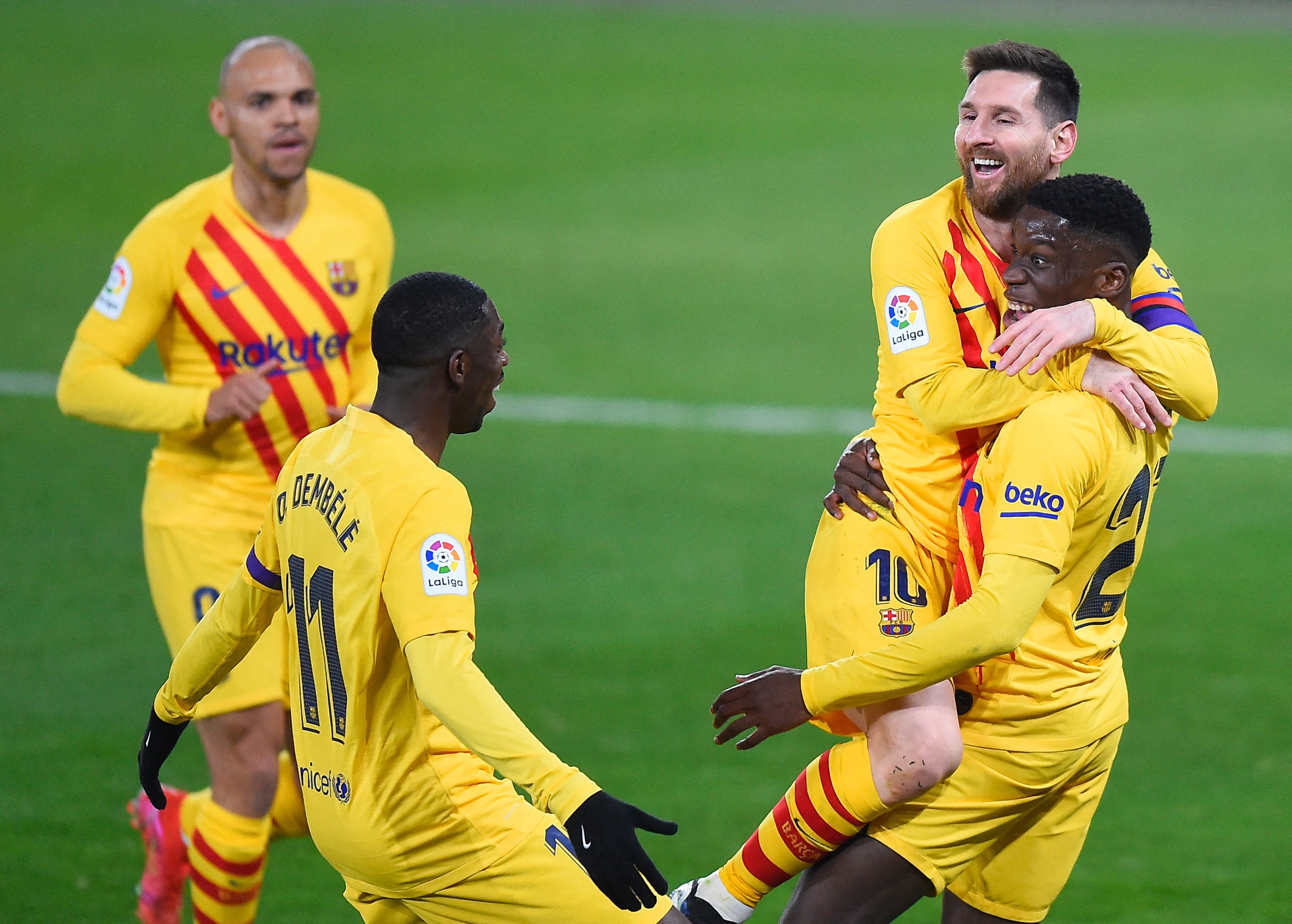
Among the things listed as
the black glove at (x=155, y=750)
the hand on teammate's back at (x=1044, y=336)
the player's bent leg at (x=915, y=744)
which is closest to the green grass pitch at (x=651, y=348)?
the black glove at (x=155, y=750)

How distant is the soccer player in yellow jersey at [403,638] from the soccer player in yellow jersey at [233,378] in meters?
1.47

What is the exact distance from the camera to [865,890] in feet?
14.0

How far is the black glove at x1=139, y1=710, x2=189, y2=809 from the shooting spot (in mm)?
4180

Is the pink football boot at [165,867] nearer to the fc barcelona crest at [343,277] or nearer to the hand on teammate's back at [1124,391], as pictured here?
the fc barcelona crest at [343,277]

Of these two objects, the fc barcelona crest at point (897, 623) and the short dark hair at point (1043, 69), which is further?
the short dark hair at point (1043, 69)

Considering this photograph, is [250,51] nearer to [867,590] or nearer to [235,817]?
[235,817]

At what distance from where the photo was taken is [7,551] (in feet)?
30.6

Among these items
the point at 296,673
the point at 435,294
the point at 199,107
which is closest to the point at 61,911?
the point at 296,673

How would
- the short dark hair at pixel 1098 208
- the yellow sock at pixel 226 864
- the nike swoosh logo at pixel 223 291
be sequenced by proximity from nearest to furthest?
the short dark hair at pixel 1098 208
the yellow sock at pixel 226 864
the nike swoosh logo at pixel 223 291

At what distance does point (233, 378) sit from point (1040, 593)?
2755 millimetres

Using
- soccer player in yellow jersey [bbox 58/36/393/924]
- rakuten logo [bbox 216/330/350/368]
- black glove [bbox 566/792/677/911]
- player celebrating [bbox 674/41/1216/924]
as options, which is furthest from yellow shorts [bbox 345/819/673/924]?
rakuten logo [bbox 216/330/350/368]

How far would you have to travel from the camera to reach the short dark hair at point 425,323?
12.2 feet

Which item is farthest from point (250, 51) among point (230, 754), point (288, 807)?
point (288, 807)

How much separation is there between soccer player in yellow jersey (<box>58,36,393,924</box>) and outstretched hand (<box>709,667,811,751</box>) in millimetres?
1798
